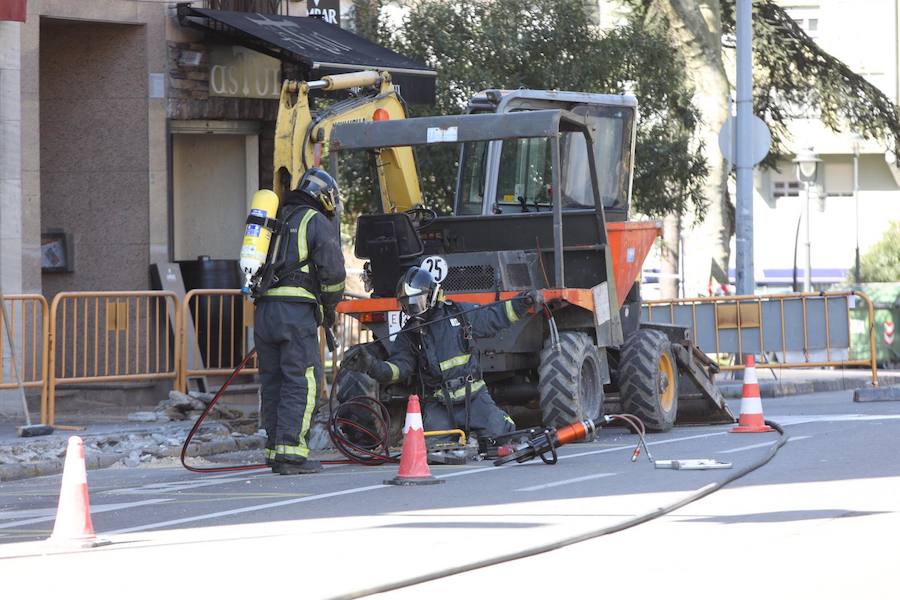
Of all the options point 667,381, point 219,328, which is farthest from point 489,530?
point 219,328

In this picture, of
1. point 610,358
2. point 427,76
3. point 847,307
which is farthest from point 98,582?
point 847,307

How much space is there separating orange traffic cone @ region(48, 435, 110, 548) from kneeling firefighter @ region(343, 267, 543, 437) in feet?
14.1

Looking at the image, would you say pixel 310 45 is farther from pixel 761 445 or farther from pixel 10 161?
pixel 761 445

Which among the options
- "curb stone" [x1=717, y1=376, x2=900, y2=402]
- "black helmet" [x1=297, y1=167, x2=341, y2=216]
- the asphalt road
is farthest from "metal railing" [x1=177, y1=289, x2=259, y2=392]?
"curb stone" [x1=717, y1=376, x2=900, y2=402]

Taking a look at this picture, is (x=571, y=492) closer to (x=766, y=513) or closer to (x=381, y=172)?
(x=766, y=513)

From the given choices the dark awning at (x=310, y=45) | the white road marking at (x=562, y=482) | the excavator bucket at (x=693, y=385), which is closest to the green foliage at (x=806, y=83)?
the dark awning at (x=310, y=45)

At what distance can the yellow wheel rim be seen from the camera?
585 inches

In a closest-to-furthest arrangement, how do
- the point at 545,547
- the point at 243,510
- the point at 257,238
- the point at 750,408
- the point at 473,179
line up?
the point at 545,547 < the point at 243,510 < the point at 257,238 < the point at 750,408 < the point at 473,179

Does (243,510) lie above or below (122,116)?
below

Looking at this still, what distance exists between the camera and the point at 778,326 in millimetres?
20812

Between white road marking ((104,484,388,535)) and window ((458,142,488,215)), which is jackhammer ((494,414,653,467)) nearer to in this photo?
white road marking ((104,484,388,535))

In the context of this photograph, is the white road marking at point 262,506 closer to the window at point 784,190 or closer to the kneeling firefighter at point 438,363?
the kneeling firefighter at point 438,363

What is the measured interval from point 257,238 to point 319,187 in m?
0.66

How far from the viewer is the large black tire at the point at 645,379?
14.2 m
